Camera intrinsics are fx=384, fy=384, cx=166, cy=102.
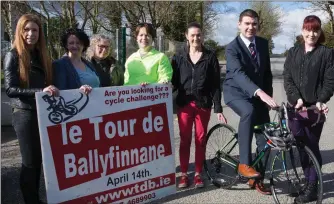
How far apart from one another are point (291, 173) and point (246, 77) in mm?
1085

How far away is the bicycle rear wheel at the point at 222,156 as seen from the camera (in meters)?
4.54

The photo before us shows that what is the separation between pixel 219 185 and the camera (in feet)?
15.1

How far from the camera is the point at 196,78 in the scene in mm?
4332

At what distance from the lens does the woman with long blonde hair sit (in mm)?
3371

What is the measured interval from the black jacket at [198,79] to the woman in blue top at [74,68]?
1.00 m

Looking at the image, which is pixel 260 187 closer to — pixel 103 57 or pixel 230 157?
pixel 230 157

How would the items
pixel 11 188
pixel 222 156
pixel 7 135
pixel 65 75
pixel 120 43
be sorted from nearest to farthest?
pixel 65 75
pixel 11 188
pixel 222 156
pixel 7 135
pixel 120 43

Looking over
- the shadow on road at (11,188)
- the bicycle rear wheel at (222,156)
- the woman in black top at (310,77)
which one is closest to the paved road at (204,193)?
the shadow on road at (11,188)

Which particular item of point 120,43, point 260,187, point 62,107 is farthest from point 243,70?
point 120,43

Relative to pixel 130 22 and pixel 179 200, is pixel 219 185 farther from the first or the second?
pixel 130 22

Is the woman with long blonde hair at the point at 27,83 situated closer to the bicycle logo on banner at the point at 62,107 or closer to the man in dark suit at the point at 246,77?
the bicycle logo on banner at the point at 62,107

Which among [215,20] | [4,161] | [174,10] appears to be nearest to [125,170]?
[4,161]

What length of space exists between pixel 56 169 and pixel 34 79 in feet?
2.79

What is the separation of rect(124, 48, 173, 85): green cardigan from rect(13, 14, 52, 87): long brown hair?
38.4 inches
